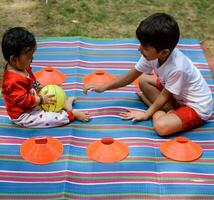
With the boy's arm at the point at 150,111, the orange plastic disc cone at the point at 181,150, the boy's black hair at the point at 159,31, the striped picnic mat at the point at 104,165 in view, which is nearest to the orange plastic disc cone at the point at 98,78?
the striped picnic mat at the point at 104,165

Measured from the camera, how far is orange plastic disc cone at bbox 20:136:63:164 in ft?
9.91

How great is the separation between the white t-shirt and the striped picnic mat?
0.18 m

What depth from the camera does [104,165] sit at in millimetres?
2986

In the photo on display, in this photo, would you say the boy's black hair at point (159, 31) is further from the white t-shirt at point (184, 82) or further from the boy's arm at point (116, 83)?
the boy's arm at point (116, 83)

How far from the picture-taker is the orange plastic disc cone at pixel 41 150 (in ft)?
9.91

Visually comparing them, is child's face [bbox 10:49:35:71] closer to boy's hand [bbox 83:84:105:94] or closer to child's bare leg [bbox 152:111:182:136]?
boy's hand [bbox 83:84:105:94]

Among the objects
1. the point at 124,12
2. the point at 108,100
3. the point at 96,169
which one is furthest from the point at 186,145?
the point at 124,12

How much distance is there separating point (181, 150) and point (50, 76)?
142 cm

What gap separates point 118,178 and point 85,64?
157 cm

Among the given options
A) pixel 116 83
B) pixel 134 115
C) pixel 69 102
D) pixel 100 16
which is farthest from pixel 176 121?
pixel 100 16

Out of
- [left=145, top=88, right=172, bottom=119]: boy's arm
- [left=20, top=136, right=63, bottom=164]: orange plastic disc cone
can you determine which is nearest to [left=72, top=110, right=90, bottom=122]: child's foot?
[left=20, top=136, right=63, bottom=164]: orange plastic disc cone

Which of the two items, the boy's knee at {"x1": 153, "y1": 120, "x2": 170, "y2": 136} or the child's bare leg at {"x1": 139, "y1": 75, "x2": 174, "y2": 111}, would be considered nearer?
the boy's knee at {"x1": 153, "y1": 120, "x2": 170, "y2": 136}

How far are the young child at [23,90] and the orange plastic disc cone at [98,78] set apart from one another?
18.9 inches

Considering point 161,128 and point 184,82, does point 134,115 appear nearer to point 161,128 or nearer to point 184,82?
point 161,128
